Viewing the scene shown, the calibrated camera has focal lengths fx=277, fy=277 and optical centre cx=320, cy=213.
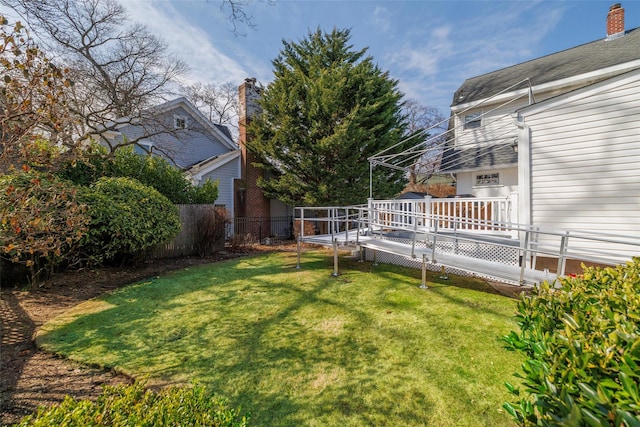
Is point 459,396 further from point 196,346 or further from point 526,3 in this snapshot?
point 526,3

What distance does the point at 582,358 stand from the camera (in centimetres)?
118

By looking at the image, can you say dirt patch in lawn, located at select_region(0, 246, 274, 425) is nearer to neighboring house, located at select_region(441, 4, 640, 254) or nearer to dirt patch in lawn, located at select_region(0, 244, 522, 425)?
dirt patch in lawn, located at select_region(0, 244, 522, 425)

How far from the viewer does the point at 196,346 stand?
390 centimetres

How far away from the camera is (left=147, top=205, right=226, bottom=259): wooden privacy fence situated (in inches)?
408

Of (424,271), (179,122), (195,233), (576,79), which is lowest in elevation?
(424,271)

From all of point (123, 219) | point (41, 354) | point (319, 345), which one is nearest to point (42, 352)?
point (41, 354)

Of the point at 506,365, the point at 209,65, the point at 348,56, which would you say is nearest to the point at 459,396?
the point at 506,365

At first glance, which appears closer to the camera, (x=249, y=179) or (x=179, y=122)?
(x=179, y=122)

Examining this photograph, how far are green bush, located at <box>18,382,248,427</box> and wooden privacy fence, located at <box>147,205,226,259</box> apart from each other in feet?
31.5

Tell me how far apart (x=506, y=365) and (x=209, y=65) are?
45.5ft

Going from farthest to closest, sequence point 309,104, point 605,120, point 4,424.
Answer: point 309,104 → point 605,120 → point 4,424

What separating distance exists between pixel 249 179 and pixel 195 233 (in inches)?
224

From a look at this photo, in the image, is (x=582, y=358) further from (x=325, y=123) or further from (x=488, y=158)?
(x=325, y=123)

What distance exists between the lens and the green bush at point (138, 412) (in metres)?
1.29
